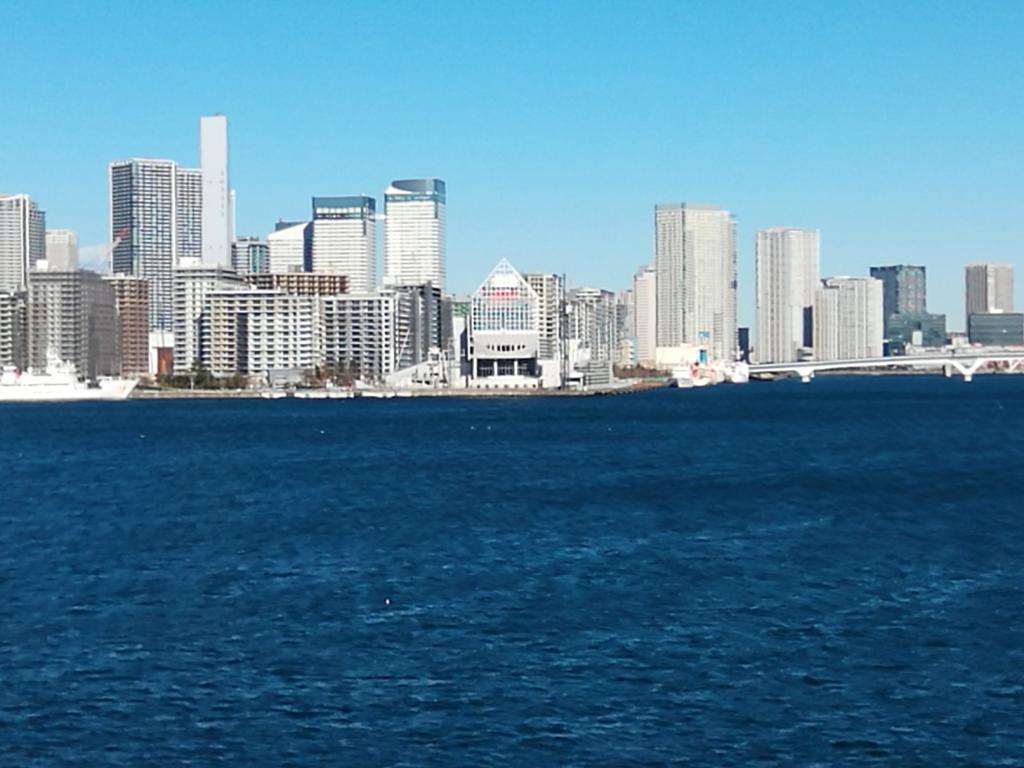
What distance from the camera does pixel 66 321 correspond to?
408 feet

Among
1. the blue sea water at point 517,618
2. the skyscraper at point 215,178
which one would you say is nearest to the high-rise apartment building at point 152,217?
the skyscraper at point 215,178

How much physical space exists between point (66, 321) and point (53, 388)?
77.9ft

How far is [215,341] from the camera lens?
120562mm

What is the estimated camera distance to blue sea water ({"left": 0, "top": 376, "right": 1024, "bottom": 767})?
12.3 meters

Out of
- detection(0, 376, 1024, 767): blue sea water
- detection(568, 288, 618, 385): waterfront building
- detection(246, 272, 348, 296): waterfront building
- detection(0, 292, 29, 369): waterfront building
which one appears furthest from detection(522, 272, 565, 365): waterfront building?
detection(0, 376, 1024, 767): blue sea water

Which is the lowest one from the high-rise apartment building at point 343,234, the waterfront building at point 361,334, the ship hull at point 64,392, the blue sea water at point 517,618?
the blue sea water at point 517,618

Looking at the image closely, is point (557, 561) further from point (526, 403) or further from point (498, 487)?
point (526, 403)

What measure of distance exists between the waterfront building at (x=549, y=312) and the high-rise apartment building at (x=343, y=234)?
145ft

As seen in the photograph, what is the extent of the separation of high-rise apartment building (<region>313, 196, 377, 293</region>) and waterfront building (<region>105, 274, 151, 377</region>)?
158 feet

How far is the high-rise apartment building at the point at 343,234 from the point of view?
185875 mm

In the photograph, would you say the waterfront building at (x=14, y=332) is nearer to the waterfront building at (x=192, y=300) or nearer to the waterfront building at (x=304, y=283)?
the waterfront building at (x=192, y=300)

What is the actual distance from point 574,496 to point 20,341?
103997mm

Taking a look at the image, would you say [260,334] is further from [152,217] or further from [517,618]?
[517,618]

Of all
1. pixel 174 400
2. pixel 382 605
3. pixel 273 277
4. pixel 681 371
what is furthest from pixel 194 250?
pixel 382 605
